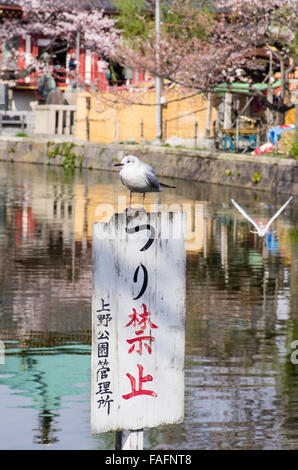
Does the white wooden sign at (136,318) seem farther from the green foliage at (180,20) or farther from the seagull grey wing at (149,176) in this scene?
the green foliage at (180,20)

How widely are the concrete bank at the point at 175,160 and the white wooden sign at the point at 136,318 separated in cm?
2294

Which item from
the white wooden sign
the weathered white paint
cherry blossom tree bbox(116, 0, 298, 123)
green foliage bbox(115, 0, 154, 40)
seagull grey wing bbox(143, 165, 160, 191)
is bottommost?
the weathered white paint

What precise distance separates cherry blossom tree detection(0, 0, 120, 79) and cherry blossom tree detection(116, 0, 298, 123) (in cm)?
1238

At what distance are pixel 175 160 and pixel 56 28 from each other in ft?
72.7

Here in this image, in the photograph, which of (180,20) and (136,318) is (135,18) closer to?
(180,20)

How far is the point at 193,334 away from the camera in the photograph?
1116cm

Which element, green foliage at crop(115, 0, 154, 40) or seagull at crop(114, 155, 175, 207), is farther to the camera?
green foliage at crop(115, 0, 154, 40)

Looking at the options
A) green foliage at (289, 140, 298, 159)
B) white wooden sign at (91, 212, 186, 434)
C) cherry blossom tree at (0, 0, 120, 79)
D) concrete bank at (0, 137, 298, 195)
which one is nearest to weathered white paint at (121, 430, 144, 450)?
white wooden sign at (91, 212, 186, 434)

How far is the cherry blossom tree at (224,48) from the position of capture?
33.6m

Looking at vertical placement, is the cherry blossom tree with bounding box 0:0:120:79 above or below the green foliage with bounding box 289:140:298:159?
above

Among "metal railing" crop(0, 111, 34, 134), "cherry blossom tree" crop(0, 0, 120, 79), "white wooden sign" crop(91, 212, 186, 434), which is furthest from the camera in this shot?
"cherry blossom tree" crop(0, 0, 120, 79)

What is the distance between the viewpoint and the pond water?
7695 millimetres

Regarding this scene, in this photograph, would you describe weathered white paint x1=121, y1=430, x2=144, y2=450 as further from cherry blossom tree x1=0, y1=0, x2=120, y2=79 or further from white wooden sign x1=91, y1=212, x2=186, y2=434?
cherry blossom tree x1=0, y1=0, x2=120, y2=79

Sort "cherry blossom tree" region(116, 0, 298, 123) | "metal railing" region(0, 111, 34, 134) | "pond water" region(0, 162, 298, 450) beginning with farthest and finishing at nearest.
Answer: "metal railing" region(0, 111, 34, 134), "cherry blossom tree" region(116, 0, 298, 123), "pond water" region(0, 162, 298, 450)
